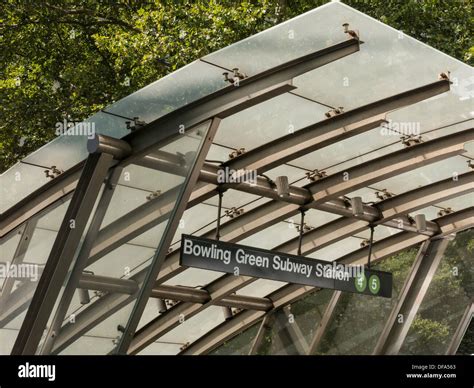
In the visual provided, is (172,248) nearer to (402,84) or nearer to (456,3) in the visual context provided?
(402,84)

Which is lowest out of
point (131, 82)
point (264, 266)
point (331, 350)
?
point (331, 350)

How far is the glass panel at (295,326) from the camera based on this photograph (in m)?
18.5

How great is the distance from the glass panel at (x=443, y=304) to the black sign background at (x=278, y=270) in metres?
4.28

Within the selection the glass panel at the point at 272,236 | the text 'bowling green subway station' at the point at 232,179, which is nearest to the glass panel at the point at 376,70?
the text 'bowling green subway station' at the point at 232,179

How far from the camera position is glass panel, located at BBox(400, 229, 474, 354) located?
59.9ft

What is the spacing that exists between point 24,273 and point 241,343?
26.0ft

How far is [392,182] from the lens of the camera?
14828 mm

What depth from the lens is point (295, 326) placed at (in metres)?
18.7

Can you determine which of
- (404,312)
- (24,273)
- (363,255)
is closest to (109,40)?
(363,255)

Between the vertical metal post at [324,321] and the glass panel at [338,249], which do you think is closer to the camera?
the glass panel at [338,249]

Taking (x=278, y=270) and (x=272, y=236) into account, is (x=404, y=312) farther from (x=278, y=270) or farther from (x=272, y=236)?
(x=278, y=270)

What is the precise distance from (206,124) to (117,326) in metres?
2.42

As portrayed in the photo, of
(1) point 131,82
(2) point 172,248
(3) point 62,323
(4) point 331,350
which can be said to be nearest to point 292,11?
(1) point 131,82

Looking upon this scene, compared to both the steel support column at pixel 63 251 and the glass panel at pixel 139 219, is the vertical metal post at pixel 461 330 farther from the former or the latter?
the steel support column at pixel 63 251
